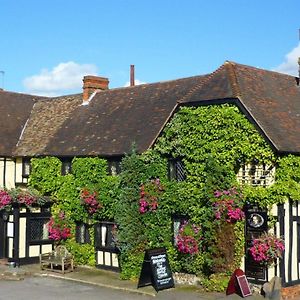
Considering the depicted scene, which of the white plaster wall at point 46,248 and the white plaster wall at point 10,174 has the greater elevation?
the white plaster wall at point 10,174

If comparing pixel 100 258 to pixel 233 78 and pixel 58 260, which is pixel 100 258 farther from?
pixel 233 78

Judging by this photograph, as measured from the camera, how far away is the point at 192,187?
63.0ft

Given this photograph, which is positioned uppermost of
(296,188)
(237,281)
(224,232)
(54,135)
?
(54,135)

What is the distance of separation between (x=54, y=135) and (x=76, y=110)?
2.04 m

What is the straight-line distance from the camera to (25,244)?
23.3m

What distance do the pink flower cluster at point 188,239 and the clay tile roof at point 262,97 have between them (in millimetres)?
3994

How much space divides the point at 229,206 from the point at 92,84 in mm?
12862

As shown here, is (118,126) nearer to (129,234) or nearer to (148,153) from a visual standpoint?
(148,153)

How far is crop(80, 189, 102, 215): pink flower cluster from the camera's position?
71.4 feet

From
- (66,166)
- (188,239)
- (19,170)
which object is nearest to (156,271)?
(188,239)

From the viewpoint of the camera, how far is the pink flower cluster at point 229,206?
17.6 m

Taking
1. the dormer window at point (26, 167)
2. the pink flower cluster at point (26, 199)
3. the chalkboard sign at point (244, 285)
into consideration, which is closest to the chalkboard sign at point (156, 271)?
the chalkboard sign at point (244, 285)

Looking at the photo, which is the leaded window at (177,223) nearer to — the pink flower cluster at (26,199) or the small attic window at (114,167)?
the small attic window at (114,167)

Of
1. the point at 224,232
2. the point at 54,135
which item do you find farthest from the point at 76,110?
the point at 224,232
